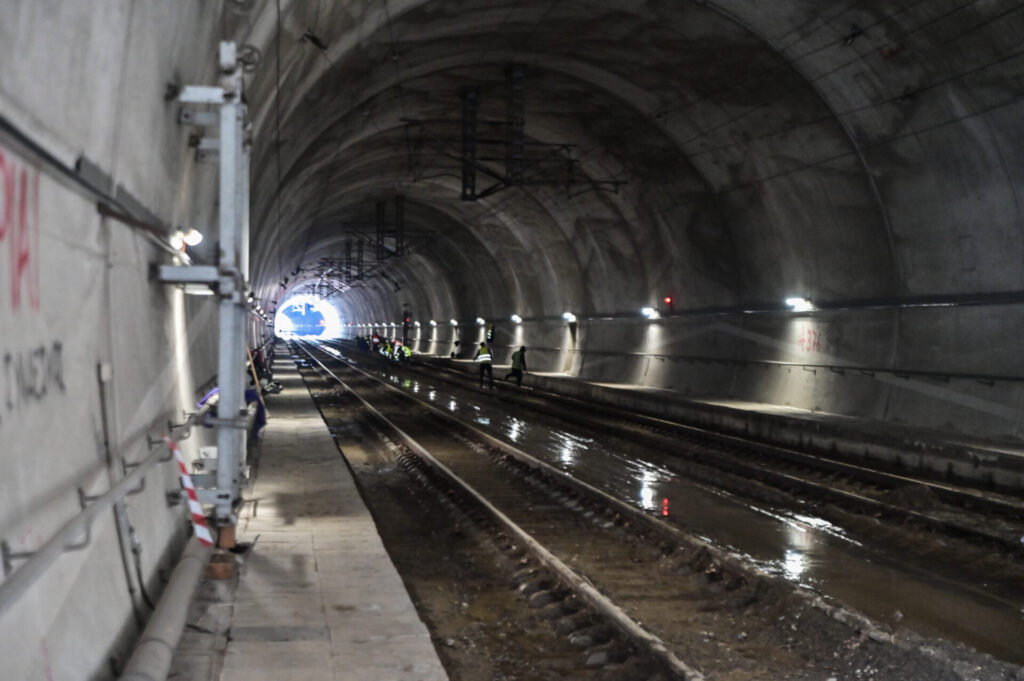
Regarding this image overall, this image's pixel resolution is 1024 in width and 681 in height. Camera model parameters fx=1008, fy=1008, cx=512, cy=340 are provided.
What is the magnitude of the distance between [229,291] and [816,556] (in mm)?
5782

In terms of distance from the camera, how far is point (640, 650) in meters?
6.12

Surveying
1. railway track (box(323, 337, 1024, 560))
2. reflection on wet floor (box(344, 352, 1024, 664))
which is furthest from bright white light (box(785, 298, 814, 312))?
reflection on wet floor (box(344, 352, 1024, 664))

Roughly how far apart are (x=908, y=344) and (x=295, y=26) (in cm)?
1093

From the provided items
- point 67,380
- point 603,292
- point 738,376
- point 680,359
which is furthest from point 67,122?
point 603,292

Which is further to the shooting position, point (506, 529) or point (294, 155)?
point (294, 155)

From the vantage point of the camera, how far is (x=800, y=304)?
19219 millimetres

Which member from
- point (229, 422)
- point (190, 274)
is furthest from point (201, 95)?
point (229, 422)

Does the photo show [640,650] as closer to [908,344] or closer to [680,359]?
[908,344]

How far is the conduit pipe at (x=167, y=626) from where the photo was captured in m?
4.40

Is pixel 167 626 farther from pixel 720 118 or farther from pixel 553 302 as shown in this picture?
pixel 553 302

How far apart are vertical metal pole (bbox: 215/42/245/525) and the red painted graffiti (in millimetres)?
2571

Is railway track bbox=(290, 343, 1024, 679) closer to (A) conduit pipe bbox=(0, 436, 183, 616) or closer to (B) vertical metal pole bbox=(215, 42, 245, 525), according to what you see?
(B) vertical metal pole bbox=(215, 42, 245, 525)

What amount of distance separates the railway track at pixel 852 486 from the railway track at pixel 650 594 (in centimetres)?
278

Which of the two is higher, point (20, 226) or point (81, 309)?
point (20, 226)
